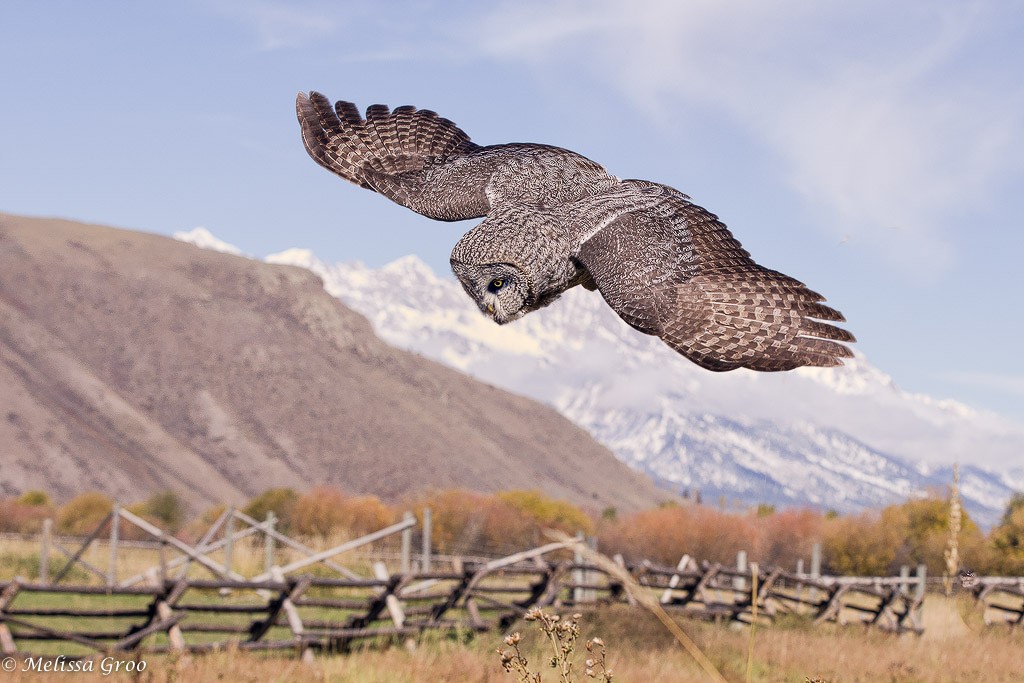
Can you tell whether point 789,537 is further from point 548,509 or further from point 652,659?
point 652,659

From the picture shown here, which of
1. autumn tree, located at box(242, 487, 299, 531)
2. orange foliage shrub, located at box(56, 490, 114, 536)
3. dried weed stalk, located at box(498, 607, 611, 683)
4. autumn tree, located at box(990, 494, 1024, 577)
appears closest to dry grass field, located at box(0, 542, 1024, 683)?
dried weed stalk, located at box(498, 607, 611, 683)

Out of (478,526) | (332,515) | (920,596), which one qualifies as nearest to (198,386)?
(332,515)

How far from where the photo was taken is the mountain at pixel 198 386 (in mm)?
98688

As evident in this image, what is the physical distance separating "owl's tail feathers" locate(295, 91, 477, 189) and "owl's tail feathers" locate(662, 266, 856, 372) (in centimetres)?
296

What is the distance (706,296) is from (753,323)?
0.29 metres

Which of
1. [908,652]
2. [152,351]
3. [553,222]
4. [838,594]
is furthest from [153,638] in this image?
[152,351]

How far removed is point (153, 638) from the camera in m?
13.4

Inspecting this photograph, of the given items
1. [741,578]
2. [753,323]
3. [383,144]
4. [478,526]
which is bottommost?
[741,578]

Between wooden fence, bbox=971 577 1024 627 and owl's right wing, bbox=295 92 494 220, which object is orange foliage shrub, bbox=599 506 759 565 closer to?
wooden fence, bbox=971 577 1024 627

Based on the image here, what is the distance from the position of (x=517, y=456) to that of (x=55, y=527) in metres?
96.4

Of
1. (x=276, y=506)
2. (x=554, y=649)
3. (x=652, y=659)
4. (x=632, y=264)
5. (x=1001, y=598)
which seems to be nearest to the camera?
(x=554, y=649)

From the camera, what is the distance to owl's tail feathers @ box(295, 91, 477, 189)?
7.76 m

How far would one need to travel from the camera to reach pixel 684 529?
132ft

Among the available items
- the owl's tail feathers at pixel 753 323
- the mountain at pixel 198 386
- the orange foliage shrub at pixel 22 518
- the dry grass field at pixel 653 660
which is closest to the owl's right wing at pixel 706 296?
the owl's tail feathers at pixel 753 323
